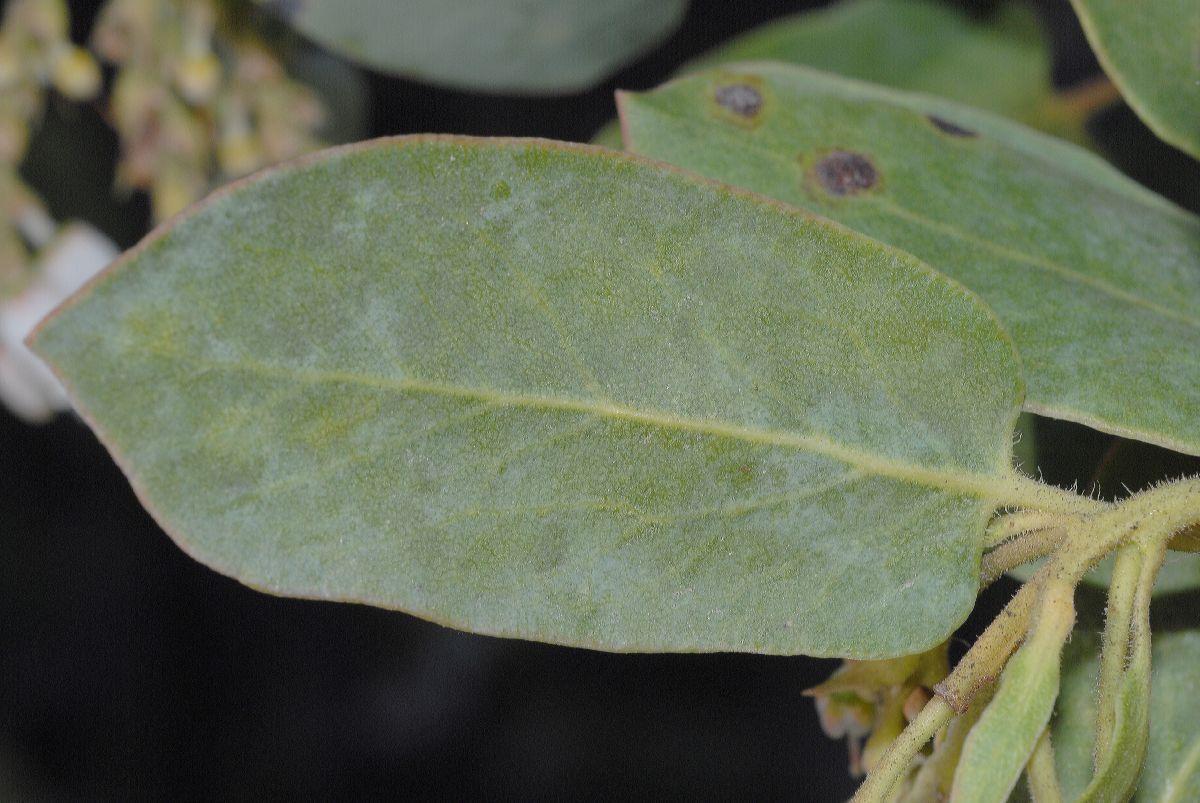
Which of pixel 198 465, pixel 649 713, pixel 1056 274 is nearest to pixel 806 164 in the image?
pixel 1056 274

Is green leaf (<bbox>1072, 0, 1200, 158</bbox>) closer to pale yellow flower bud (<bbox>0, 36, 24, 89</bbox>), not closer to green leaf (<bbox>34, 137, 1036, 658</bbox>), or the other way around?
green leaf (<bbox>34, 137, 1036, 658</bbox>)

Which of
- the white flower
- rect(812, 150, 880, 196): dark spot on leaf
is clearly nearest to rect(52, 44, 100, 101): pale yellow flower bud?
the white flower

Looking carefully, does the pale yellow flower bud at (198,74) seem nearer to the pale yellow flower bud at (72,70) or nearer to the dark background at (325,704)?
the pale yellow flower bud at (72,70)

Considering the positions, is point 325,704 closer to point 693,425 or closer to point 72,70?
point 72,70

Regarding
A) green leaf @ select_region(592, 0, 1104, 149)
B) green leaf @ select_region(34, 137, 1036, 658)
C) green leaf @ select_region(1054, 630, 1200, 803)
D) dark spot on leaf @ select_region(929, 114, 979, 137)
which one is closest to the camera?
green leaf @ select_region(34, 137, 1036, 658)

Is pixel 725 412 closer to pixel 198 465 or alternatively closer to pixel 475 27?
pixel 198 465

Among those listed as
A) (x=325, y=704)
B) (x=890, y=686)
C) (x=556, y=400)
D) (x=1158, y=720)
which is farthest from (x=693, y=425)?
(x=325, y=704)
